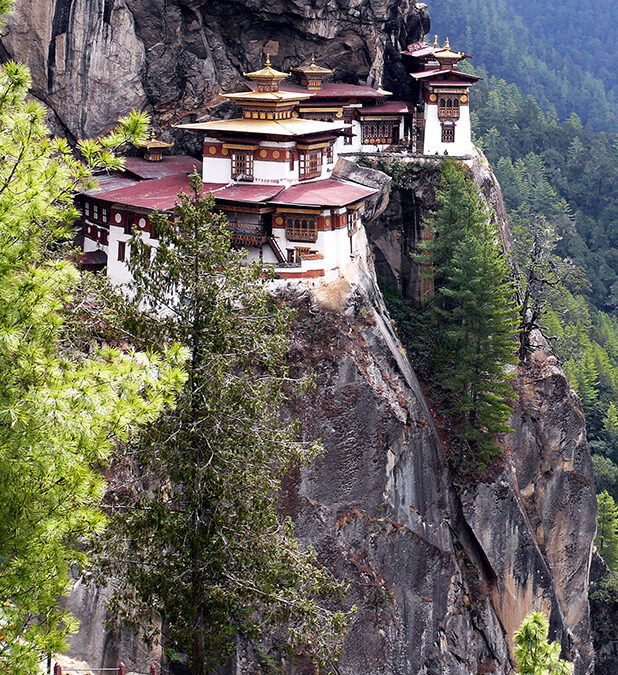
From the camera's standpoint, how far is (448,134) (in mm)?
45031

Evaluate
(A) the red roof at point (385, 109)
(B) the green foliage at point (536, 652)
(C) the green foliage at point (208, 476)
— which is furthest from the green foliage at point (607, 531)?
(C) the green foliage at point (208, 476)

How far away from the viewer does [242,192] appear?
115ft

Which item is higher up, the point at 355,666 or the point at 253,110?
the point at 253,110

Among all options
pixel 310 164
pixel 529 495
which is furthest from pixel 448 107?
pixel 529 495

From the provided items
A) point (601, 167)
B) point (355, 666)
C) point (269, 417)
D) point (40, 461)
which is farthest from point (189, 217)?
point (601, 167)

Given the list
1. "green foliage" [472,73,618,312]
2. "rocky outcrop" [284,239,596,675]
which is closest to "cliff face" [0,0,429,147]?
"rocky outcrop" [284,239,596,675]

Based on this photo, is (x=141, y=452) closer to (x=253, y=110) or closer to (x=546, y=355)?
(x=253, y=110)

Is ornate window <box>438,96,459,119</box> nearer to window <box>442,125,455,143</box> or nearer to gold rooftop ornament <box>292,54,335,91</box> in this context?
window <box>442,125,455,143</box>

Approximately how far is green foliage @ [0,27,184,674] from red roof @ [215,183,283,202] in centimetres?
2117

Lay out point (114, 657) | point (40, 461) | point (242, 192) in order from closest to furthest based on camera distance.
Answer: point (40, 461) → point (114, 657) → point (242, 192)

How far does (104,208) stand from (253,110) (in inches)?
271

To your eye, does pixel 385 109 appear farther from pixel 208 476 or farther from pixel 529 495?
pixel 208 476

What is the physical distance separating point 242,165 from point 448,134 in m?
12.8

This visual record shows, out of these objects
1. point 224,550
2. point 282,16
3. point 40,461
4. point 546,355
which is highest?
point 282,16
